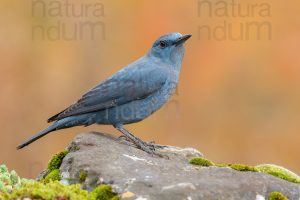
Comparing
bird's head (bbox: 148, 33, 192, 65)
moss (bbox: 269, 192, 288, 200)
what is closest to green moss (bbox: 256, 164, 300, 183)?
moss (bbox: 269, 192, 288, 200)

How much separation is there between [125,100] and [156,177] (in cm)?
262

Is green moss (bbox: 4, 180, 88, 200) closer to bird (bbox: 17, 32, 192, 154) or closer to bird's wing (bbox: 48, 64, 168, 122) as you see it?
bird (bbox: 17, 32, 192, 154)

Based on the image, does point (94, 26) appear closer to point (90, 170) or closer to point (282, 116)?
point (282, 116)

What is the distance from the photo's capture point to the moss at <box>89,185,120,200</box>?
7.39 m

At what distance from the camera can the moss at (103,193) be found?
7387 mm

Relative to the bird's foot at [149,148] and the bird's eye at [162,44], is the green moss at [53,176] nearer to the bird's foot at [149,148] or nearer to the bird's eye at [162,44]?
the bird's foot at [149,148]

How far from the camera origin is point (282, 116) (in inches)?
679

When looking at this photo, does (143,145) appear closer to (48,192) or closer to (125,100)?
(125,100)

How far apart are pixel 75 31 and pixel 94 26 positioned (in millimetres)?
427

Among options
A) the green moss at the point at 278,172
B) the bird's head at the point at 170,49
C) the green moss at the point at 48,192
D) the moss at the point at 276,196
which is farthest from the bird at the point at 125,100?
the green moss at the point at 48,192

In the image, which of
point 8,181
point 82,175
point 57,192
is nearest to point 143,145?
point 82,175

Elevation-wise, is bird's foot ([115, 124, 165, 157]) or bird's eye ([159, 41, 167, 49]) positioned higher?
bird's eye ([159, 41, 167, 49])

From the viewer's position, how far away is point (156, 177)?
770 centimetres

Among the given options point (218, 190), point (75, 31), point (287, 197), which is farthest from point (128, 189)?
point (75, 31)
